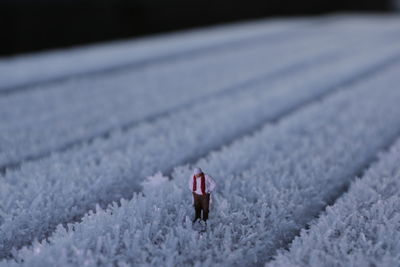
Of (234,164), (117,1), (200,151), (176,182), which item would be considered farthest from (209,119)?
(117,1)

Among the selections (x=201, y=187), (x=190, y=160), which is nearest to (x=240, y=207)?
(x=201, y=187)

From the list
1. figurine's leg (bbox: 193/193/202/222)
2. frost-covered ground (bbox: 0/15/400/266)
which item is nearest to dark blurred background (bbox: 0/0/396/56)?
frost-covered ground (bbox: 0/15/400/266)

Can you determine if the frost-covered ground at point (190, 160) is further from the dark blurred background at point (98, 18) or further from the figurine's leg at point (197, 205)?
the dark blurred background at point (98, 18)

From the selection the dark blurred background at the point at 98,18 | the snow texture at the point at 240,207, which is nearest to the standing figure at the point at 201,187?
the snow texture at the point at 240,207

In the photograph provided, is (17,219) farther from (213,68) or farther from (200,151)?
(213,68)

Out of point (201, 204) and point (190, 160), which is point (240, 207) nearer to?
point (201, 204)

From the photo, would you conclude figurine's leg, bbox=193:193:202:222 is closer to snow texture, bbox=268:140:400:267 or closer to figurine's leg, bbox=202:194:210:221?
figurine's leg, bbox=202:194:210:221
